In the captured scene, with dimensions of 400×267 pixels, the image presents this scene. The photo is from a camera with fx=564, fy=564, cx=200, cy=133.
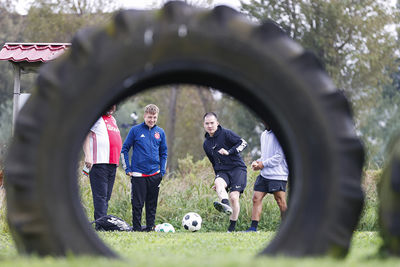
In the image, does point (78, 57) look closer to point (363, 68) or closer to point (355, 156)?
point (355, 156)

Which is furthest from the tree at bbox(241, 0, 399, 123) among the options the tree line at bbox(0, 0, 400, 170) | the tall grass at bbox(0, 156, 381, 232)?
the tall grass at bbox(0, 156, 381, 232)

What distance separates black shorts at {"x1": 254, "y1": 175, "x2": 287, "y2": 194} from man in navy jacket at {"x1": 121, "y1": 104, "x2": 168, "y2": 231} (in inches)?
68.3

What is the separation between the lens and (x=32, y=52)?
33.3 ft

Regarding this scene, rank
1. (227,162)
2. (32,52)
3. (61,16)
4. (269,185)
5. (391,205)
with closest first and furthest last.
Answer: (391,205) → (269,185) → (32,52) → (227,162) → (61,16)

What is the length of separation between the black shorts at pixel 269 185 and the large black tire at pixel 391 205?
20.0 ft

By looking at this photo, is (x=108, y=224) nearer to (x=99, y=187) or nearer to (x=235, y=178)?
(x=99, y=187)

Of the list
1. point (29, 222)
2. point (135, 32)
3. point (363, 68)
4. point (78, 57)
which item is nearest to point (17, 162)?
point (29, 222)

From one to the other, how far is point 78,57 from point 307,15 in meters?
36.0

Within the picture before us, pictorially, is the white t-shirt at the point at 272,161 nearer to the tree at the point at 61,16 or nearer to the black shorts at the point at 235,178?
the black shorts at the point at 235,178

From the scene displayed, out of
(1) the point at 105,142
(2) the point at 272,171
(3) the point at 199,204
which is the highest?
(1) the point at 105,142

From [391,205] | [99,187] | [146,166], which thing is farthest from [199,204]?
[391,205]

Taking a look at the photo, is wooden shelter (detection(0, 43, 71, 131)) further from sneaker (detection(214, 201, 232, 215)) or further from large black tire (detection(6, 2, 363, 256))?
large black tire (detection(6, 2, 363, 256))

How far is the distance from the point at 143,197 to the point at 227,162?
5.48 feet

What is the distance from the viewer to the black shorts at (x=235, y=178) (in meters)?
10.2
